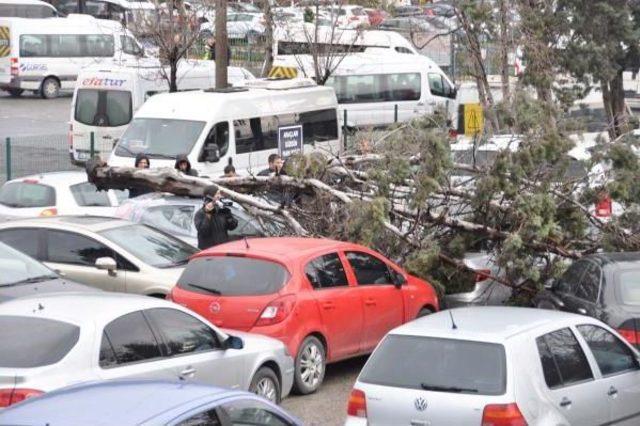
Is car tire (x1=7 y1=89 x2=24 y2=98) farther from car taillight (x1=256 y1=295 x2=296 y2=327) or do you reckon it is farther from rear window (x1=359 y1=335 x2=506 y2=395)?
rear window (x1=359 y1=335 x2=506 y2=395)

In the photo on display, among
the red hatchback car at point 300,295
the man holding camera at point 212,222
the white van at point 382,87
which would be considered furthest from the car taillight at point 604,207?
the white van at point 382,87

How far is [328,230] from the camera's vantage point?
1639 centimetres

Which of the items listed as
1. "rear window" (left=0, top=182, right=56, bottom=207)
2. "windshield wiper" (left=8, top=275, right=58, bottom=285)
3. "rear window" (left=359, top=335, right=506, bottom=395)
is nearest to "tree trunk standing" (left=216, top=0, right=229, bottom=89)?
"rear window" (left=0, top=182, right=56, bottom=207)

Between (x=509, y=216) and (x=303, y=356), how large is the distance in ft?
13.7

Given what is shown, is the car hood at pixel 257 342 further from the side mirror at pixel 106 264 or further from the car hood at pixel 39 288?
the side mirror at pixel 106 264

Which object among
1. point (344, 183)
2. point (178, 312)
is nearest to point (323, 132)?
point (344, 183)

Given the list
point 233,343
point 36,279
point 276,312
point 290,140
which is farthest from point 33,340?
point 290,140

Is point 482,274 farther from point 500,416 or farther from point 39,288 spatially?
point 500,416

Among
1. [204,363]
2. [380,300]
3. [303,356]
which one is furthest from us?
[380,300]

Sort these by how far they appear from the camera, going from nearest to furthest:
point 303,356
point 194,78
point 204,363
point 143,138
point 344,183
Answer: point 204,363 < point 303,356 < point 344,183 < point 143,138 < point 194,78

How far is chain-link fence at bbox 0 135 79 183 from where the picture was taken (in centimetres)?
2788

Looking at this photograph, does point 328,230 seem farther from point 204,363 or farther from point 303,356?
point 204,363

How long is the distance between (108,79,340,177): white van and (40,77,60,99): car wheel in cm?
2063

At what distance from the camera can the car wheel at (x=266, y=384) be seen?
1112cm
